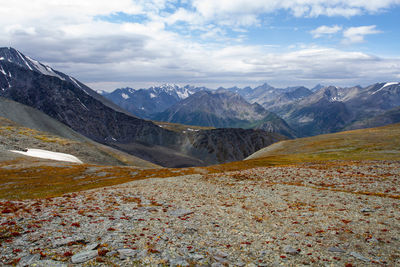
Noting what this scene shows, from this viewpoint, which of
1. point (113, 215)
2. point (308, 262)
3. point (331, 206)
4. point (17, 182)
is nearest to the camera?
Answer: point (308, 262)

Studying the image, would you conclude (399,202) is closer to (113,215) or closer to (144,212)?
(144,212)

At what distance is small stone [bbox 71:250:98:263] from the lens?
16.4 meters

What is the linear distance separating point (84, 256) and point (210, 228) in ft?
35.8

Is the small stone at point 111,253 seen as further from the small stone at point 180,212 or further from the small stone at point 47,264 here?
the small stone at point 180,212

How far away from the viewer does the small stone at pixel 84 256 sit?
1640cm

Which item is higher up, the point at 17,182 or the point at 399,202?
the point at 399,202

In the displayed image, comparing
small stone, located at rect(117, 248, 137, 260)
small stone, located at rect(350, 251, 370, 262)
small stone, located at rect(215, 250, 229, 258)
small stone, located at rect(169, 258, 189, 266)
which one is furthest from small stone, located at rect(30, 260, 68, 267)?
small stone, located at rect(350, 251, 370, 262)

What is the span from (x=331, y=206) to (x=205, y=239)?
1806 cm

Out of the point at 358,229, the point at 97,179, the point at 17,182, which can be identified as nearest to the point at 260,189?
the point at 358,229

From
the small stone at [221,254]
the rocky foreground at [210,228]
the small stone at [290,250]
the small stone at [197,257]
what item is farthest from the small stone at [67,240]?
the small stone at [290,250]

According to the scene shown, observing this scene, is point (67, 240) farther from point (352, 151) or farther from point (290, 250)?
point (352, 151)

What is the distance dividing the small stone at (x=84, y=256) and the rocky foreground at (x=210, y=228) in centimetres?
6

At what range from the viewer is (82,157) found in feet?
439

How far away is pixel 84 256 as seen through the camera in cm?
1697
